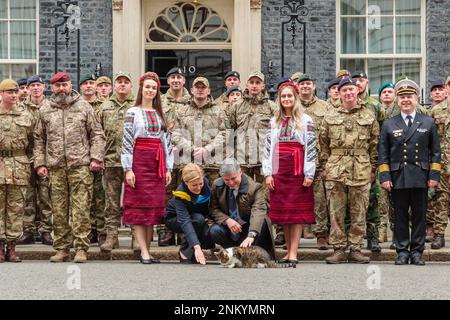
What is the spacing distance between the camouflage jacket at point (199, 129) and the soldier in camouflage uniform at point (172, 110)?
0.39ft

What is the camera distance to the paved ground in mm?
9039

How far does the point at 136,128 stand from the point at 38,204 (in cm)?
253

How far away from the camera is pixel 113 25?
18.5 m

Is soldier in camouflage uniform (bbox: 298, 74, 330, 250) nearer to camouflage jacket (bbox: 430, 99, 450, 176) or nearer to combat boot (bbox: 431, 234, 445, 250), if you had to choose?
combat boot (bbox: 431, 234, 445, 250)

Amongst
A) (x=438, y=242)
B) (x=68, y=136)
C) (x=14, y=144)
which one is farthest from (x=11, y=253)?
(x=438, y=242)

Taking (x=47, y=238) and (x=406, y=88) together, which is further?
(x=47, y=238)

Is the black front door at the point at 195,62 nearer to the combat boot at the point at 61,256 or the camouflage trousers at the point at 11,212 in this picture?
the camouflage trousers at the point at 11,212

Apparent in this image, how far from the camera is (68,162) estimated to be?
1237cm

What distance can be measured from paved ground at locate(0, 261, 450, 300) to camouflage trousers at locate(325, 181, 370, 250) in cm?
40

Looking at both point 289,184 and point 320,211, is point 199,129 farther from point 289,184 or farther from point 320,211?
point 320,211

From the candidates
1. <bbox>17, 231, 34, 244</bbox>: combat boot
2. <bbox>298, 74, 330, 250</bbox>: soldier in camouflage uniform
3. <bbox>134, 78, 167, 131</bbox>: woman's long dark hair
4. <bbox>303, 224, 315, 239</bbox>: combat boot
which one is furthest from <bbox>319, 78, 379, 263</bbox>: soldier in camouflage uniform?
<bbox>17, 231, 34, 244</bbox>: combat boot

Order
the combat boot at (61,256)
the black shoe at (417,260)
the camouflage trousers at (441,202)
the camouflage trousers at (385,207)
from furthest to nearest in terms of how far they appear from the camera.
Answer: the camouflage trousers at (385,207) < the camouflage trousers at (441,202) < the combat boot at (61,256) < the black shoe at (417,260)

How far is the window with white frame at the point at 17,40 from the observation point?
1892 centimetres

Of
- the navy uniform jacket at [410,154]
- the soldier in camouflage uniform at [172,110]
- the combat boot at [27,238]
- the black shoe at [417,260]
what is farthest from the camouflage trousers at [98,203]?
the black shoe at [417,260]
